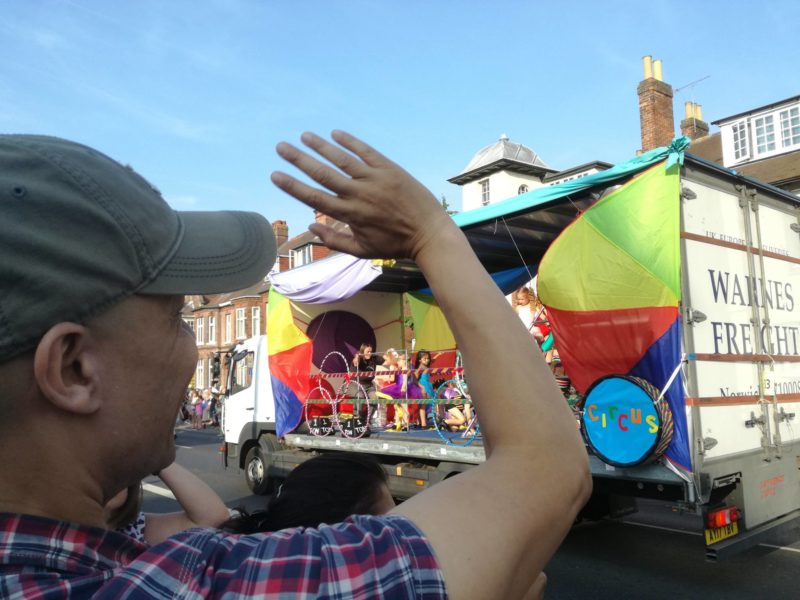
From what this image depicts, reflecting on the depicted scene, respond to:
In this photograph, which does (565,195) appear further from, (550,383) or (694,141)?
(694,141)

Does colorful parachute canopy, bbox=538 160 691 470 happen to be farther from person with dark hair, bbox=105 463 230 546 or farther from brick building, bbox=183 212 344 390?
brick building, bbox=183 212 344 390

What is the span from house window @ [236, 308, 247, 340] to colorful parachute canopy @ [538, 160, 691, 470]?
3869 cm

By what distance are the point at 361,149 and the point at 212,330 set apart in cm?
4826

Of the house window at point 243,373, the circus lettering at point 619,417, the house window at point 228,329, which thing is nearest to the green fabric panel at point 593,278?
the circus lettering at point 619,417

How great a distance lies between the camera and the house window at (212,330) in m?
46.7

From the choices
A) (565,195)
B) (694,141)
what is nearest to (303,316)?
(565,195)

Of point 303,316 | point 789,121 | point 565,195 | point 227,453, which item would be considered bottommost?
point 227,453

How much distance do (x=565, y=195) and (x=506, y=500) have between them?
5704 mm

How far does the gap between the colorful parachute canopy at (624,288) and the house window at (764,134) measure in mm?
18836

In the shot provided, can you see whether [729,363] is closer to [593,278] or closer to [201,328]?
[593,278]

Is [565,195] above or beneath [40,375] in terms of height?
above

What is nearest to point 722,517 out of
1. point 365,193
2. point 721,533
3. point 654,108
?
point 721,533

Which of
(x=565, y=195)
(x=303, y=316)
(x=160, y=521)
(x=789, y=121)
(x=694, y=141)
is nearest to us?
(x=160, y=521)

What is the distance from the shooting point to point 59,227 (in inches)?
30.6
